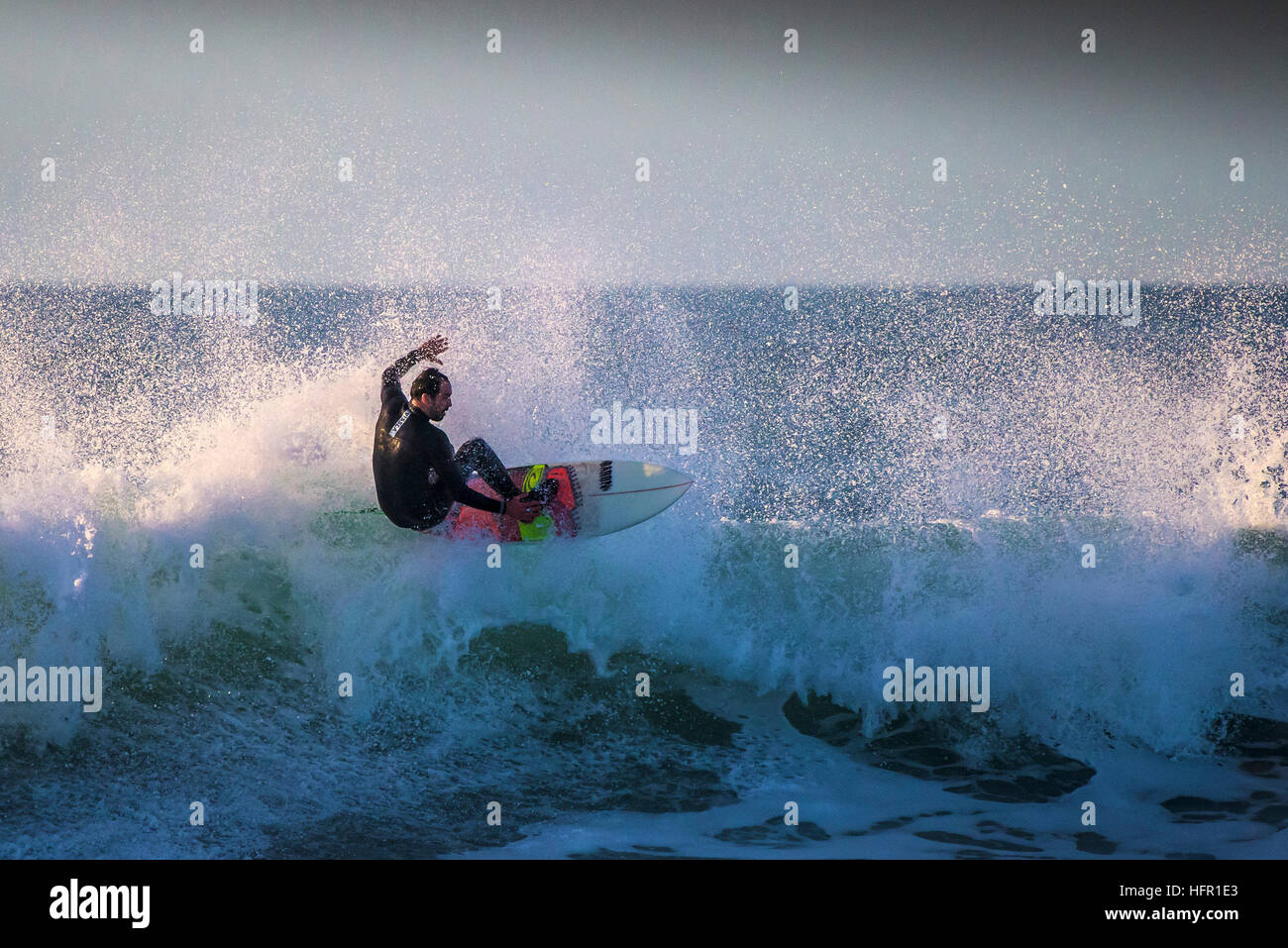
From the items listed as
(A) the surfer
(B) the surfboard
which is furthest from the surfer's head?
(B) the surfboard

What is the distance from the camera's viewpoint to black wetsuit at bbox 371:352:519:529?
17.6 ft

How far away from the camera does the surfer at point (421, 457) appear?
5.36 m

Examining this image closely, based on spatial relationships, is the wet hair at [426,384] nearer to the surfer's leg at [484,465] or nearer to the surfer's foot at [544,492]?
the surfer's leg at [484,465]

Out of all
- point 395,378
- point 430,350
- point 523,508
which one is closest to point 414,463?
point 395,378

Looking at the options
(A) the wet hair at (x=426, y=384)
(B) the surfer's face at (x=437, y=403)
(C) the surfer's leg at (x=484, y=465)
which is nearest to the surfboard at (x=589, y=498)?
(C) the surfer's leg at (x=484, y=465)

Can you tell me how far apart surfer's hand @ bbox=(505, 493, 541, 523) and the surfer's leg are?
0.10 metres

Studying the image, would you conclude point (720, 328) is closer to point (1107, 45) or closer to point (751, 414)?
point (751, 414)

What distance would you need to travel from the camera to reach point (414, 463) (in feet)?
17.7

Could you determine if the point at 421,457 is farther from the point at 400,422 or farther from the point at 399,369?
the point at 399,369

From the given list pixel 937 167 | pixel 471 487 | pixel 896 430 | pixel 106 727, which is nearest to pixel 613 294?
pixel 896 430

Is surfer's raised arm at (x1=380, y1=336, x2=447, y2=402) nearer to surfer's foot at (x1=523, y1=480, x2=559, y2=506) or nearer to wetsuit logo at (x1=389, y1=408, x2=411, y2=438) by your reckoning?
wetsuit logo at (x1=389, y1=408, x2=411, y2=438)

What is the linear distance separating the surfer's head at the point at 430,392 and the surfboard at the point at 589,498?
0.72m

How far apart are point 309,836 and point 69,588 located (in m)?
2.63

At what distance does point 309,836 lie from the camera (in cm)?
415
